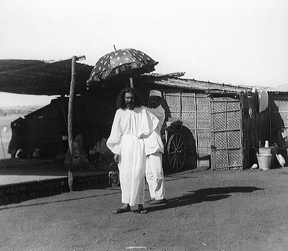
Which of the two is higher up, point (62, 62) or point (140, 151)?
point (62, 62)

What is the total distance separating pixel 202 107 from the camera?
11.3m

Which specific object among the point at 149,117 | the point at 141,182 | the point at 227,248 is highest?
the point at 149,117

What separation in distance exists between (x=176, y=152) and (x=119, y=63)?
4649 mm

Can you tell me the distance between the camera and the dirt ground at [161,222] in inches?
166

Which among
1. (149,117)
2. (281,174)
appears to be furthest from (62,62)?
(281,174)

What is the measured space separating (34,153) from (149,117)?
29.8 ft

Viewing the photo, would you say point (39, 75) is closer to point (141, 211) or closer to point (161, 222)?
point (141, 211)

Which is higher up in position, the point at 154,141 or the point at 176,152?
the point at 154,141

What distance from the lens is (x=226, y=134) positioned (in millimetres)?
10844

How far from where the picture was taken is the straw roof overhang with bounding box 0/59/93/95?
25.7 feet

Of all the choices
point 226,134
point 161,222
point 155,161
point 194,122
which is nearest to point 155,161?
point 155,161

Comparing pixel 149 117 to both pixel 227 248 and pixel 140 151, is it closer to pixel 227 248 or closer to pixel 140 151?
pixel 140 151

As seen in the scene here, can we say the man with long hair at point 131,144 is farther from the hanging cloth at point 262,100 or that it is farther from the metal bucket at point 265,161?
the hanging cloth at point 262,100

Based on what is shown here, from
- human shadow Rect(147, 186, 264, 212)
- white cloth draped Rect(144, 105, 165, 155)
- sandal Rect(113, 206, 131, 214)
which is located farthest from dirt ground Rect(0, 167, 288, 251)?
white cloth draped Rect(144, 105, 165, 155)
